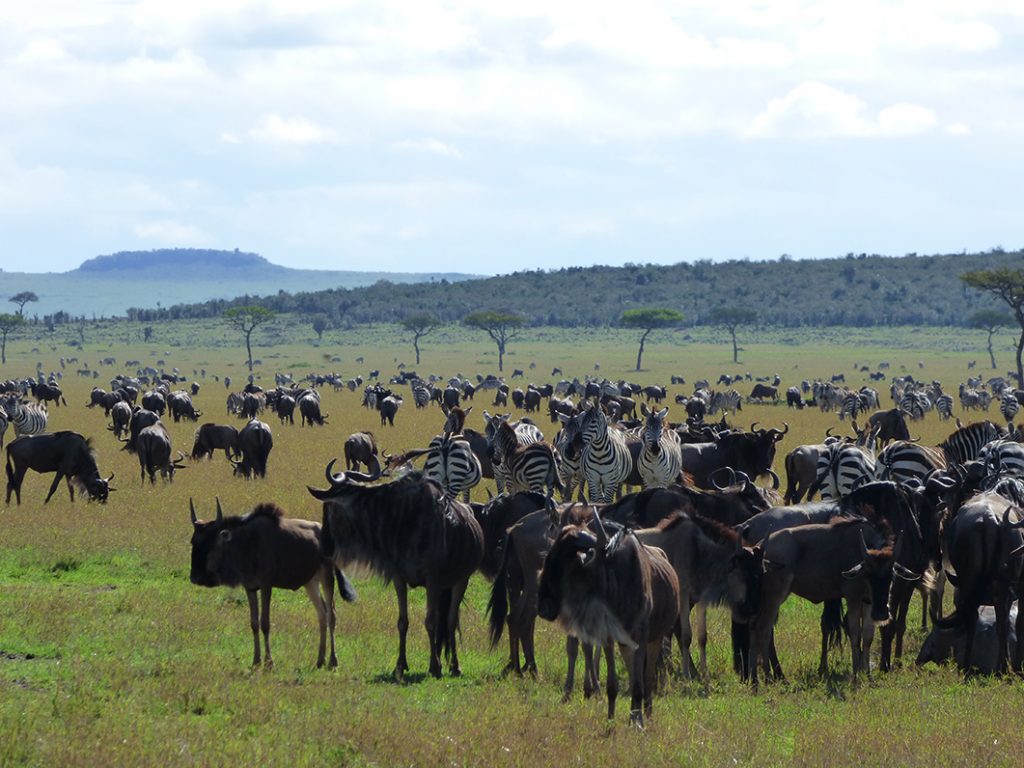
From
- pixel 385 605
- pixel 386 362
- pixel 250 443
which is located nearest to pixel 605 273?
pixel 386 362

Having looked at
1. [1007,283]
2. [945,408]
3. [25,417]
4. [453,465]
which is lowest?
[945,408]

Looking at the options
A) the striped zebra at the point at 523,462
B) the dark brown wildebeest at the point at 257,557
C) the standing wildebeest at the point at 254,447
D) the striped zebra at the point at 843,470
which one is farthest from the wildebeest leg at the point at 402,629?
the standing wildebeest at the point at 254,447

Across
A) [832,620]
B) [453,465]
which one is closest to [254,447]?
[453,465]

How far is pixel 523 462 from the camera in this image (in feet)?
68.4

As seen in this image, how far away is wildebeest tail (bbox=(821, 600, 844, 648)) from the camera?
40.7 feet

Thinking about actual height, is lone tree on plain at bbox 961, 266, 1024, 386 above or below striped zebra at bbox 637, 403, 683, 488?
above

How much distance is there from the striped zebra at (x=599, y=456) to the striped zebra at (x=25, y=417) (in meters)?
21.7

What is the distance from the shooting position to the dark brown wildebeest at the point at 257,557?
38.4 ft

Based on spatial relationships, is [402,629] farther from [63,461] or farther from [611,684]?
[63,461]

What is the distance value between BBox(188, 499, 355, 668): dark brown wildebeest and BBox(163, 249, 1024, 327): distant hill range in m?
137

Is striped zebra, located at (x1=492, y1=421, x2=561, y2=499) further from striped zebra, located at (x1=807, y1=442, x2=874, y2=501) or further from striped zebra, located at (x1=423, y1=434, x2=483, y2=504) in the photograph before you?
striped zebra, located at (x1=807, y1=442, x2=874, y2=501)

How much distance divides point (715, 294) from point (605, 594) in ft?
490

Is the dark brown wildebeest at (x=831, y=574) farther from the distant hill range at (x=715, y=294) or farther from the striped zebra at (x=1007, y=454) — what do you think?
the distant hill range at (x=715, y=294)

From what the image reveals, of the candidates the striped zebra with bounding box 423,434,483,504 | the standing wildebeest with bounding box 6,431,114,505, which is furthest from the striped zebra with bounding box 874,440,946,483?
the standing wildebeest with bounding box 6,431,114,505
